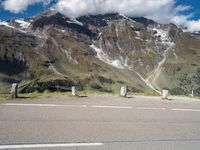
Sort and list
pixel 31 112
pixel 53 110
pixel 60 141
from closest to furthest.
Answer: pixel 60 141 → pixel 31 112 → pixel 53 110

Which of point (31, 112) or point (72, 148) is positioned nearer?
point (72, 148)

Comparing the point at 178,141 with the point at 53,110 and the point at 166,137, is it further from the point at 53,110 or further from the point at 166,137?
the point at 53,110

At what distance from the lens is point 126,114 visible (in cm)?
A: 1311

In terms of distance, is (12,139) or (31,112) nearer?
(12,139)

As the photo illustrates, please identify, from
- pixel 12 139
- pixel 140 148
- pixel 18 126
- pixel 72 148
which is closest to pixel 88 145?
pixel 72 148

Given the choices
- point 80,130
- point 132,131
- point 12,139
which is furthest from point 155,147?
point 12,139

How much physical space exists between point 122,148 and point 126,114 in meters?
5.39

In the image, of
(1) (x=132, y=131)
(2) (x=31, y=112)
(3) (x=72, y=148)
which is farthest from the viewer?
(2) (x=31, y=112)

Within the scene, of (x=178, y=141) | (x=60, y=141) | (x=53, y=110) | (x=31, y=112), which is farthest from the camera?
(x=53, y=110)

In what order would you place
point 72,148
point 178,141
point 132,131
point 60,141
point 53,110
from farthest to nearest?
point 53,110 → point 132,131 → point 178,141 → point 60,141 → point 72,148

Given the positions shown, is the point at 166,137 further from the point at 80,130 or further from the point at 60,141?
the point at 60,141

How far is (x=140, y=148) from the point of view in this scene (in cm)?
788

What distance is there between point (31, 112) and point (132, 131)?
4447 mm

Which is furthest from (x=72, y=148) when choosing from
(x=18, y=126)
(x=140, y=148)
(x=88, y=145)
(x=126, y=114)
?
(x=126, y=114)
